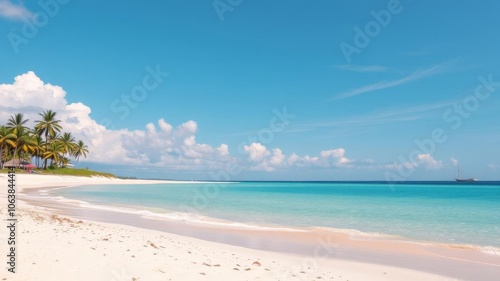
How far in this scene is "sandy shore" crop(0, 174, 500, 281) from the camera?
788cm

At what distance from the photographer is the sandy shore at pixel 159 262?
25.8ft

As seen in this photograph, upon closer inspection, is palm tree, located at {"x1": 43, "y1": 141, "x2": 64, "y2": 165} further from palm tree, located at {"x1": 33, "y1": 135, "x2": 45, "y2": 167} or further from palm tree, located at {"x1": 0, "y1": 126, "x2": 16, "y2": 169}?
palm tree, located at {"x1": 0, "y1": 126, "x2": 16, "y2": 169}

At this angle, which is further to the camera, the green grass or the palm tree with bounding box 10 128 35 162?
the green grass

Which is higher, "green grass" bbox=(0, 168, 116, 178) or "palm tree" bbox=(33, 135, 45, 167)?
"palm tree" bbox=(33, 135, 45, 167)

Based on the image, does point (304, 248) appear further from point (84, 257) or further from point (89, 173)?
point (89, 173)

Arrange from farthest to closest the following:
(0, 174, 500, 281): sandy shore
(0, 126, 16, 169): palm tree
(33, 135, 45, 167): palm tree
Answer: (33, 135, 45, 167): palm tree, (0, 126, 16, 169): palm tree, (0, 174, 500, 281): sandy shore

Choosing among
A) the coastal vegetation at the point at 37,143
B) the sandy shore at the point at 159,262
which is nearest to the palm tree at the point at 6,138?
the coastal vegetation at the point at 37,143

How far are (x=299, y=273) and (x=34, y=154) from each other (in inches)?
3845

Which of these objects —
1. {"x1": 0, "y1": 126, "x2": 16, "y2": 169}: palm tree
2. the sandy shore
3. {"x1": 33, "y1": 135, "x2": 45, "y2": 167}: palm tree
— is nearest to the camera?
the sandy shore

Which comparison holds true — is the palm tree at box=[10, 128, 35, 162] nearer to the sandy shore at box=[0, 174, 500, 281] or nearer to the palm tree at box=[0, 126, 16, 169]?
the palm tree at box=[0, 126, 16, 169]

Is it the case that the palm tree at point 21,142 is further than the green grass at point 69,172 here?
No

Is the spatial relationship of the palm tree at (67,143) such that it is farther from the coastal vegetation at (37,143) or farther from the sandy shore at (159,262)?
the sandy shore at (159,262)

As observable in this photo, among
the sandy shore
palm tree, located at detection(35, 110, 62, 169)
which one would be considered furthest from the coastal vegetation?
the sandy shore

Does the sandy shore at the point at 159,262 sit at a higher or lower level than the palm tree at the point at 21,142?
lower
